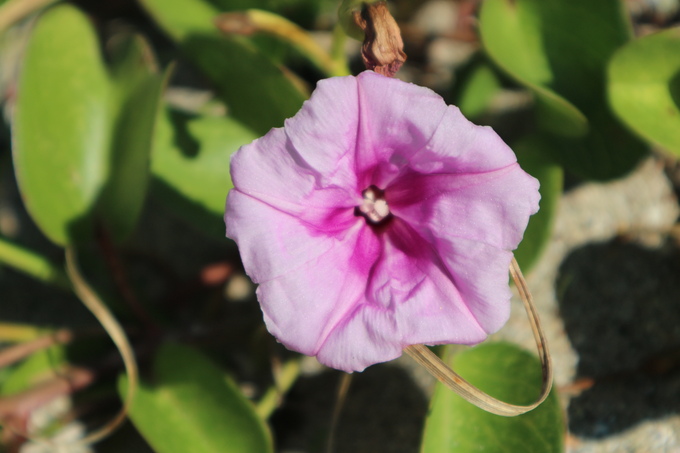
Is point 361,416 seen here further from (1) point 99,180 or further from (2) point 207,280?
(1) point 99,180

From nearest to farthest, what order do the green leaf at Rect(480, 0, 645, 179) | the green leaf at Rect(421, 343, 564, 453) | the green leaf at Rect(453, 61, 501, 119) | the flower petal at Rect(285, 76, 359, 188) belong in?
the flower petal at Rect(285, 76, 359, 188) < the green leaf at Rect(421, 343, 564, 453) < the green leaf at Rect(480, 0, 645, 179) < the green leaf at Rect(453, 61, 501, 119)

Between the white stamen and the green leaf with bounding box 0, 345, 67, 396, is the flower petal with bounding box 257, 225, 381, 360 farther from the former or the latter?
the green leaf with bounding box 0, 345, 67, 396

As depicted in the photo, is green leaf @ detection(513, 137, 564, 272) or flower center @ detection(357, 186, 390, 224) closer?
flower center @ detection(357, 186, 390, 224)

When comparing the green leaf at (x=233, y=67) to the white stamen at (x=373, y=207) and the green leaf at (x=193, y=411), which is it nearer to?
the white stamen at (x=373, y=207)

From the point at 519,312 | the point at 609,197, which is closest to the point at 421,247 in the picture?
the point at 519,312

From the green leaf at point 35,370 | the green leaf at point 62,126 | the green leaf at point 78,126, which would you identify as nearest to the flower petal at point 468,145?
the green leaf at point 78,126

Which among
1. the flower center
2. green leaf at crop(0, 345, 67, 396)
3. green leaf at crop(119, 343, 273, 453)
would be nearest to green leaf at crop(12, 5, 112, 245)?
green leaf at crop(0, 345, 67, 396)

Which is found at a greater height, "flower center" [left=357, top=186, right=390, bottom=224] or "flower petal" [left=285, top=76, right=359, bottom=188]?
"flower petal" [left=285, top=76, right=359, bottom=188]
